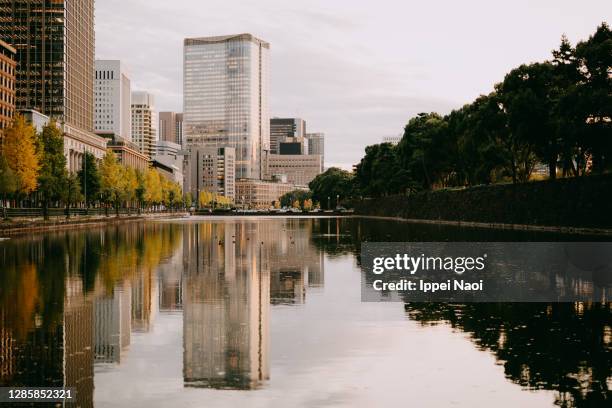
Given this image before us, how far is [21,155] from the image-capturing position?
79.7 metres

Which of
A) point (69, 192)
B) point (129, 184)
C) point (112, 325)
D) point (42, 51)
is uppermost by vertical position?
point (42, 51)

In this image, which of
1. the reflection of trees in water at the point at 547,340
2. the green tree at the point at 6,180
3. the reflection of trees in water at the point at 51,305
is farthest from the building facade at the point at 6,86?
the reflection of trees in water at the point at 547,340

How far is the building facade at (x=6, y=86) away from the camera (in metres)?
133

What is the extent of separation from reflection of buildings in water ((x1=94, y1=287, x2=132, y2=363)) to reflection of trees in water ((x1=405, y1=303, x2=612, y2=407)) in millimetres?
6681

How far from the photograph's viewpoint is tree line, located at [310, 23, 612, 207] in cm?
5400

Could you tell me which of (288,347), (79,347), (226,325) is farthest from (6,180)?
(288,347)

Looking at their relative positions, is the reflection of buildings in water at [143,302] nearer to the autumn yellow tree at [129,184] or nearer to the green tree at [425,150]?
the green tree at [425,150]

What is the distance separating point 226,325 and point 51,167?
3157 inches

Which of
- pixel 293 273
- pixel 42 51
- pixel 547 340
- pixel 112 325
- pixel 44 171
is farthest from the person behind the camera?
pixel 42 51

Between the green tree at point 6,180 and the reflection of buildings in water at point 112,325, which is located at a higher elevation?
the green tree at point 6,180

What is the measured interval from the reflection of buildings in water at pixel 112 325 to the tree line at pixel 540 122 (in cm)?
4259

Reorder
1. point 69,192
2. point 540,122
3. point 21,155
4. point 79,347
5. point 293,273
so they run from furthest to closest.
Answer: point 69,192 → point 21,155 → point 540,122 → point 293,273 → point 79,347

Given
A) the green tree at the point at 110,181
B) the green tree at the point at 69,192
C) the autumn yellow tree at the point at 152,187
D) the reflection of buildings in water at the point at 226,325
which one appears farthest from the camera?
the autumn yellow tree at the point at 152,187

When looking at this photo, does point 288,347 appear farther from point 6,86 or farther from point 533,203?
point 6,86
